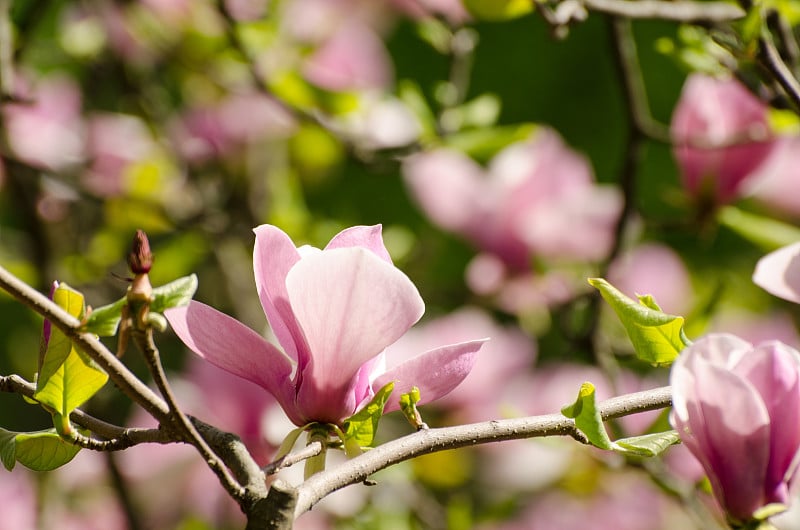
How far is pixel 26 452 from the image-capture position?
54 cm

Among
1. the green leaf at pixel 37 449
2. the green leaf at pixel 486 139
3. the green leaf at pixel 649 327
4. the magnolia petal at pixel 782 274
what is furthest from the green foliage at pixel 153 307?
the green leaf at pixel 486 139

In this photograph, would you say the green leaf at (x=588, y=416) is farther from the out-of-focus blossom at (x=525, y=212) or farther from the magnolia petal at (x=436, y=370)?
the out-of-focus blossom at (x=525, y=212)

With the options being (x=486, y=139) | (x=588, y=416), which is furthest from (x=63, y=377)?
(x=486, y=139)

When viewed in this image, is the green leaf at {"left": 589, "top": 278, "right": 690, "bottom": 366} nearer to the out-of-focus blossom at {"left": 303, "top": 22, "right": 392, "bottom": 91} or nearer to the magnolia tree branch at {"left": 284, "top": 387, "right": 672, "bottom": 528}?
the magnolia tree branch at {"left": 284, "top": 387, "right": 672, "bottom": 528}

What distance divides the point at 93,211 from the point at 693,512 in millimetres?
1181

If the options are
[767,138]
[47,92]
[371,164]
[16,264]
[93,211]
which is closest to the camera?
[767,138]

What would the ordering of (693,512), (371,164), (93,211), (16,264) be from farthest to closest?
(93,211)
(16,264)
(371,164)
(693,512)

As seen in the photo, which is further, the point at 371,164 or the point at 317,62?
the point at 317,62

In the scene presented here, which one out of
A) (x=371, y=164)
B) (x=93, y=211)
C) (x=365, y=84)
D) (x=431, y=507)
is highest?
(x=371, y=164)

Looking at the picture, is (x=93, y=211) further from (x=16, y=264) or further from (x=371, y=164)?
(x=371, y=164)

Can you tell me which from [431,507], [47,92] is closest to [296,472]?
[431,507]

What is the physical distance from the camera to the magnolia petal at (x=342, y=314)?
527 millimetres

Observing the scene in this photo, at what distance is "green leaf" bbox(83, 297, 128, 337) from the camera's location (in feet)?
1.52

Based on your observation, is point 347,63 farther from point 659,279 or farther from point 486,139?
point 486,139
